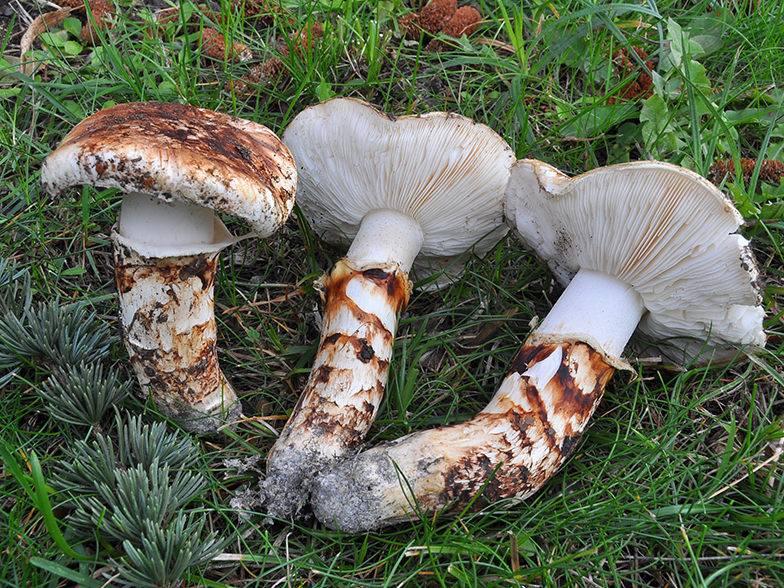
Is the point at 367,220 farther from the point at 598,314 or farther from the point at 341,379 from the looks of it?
the point at 598,314

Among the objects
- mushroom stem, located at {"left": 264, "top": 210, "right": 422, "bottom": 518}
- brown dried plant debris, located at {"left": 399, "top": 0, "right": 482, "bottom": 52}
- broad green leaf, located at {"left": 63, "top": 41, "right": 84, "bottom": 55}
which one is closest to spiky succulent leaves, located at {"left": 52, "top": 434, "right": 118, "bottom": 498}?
mushroom stem, located at {"left": 264, "top": 210, "right": 422, "bottom": 518}

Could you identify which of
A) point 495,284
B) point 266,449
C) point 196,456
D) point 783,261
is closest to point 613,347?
point 495,284

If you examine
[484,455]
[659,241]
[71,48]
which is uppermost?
[659,241]

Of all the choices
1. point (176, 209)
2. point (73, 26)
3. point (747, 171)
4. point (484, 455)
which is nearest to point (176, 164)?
point (176, 209)

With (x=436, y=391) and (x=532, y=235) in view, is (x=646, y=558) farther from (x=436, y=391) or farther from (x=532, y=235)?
(x=532, y=235)

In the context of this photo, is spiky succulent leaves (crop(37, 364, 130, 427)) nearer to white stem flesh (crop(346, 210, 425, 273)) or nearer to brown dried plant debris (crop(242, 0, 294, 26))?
white stem flesh (crop(346, 210, 425, 273))

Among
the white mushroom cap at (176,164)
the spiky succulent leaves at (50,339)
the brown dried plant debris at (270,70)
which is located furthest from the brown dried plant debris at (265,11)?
the spiky succulent leaves at (50,339)
